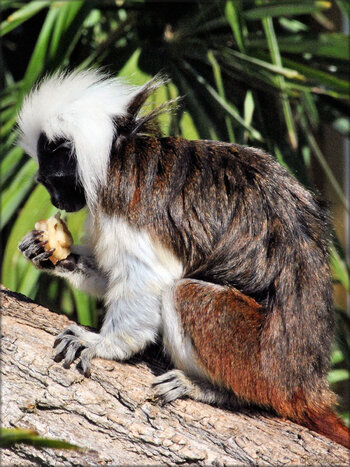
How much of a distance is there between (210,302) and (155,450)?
56cm

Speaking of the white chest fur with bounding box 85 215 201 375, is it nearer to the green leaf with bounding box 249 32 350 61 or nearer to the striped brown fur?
the striped brown fur

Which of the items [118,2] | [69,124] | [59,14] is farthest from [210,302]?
[118,2]

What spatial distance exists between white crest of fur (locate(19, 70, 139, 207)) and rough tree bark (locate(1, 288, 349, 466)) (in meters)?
0.67

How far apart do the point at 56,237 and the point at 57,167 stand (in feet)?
1.02

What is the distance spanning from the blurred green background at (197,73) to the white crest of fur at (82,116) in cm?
36

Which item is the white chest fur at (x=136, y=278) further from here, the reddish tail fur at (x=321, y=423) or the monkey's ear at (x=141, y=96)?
the reddish tail fur at (x=321, y=423)

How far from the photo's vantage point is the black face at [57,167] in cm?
258

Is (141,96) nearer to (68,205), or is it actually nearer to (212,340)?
(68,205)

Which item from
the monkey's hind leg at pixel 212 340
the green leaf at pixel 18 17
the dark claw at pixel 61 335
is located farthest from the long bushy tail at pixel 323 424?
the green leaf at pixel 18 17

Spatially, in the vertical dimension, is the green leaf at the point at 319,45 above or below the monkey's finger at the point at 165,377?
above

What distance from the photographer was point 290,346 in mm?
2379

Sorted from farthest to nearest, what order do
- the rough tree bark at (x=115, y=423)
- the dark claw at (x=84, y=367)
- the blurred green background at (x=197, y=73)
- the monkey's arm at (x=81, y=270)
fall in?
the blurred green background at (x=197, y=73) → the monkey's arm at (x=81, y=270) → the dark claw at (x=84, y=367) → the rough tree bark at (x=115, y=423)

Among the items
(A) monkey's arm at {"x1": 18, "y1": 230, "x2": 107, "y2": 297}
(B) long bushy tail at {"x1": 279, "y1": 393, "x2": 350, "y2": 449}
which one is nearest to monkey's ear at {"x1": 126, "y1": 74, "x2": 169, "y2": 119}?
(A) monkey's arm at {"x1": 18, "y1": 230, "x2": 107, "y2": 297}

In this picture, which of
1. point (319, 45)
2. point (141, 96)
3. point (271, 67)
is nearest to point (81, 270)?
point (141, 96)
